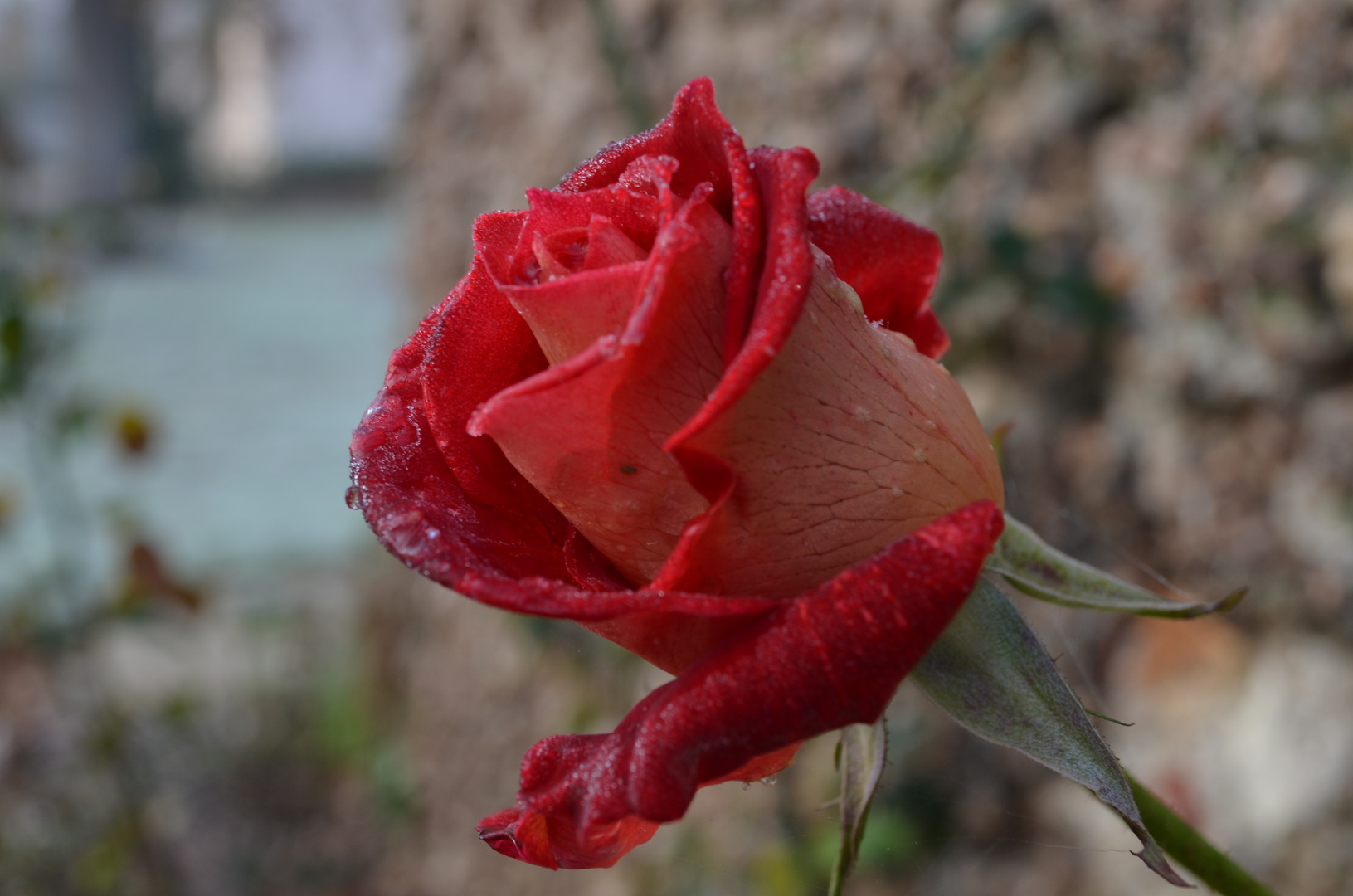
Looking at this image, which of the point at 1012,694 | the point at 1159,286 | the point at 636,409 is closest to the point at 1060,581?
the point at 1012,694

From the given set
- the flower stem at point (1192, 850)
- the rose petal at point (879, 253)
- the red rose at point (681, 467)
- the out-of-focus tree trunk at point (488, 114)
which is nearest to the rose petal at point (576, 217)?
the red rose at point (681, 467)

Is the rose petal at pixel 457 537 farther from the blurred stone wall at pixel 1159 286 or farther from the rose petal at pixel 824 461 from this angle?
the blurred stone wall at pixel 1159 286

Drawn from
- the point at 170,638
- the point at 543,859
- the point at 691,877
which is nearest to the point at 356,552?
the point at 170,638

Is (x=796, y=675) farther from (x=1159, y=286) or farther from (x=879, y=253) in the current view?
(x=1159, y=286)

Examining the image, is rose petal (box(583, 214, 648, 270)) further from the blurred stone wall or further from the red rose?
the blurred stone wall

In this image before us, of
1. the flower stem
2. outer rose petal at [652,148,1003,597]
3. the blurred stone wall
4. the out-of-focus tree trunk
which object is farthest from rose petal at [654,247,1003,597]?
the out-of-focus tree trunk

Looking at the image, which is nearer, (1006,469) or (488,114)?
(1006,469)

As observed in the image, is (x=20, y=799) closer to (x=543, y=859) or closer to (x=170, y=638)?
(x=170, y=638)
